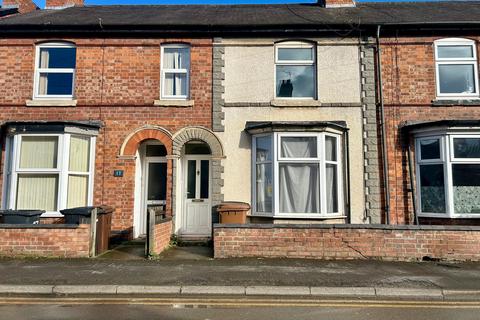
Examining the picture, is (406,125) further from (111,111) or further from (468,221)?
(111,111)

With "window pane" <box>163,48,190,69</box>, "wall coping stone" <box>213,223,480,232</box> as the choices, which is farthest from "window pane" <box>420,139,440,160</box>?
"window pane" <box>163,48,190,69</box>

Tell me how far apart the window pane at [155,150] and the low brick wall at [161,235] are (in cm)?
234

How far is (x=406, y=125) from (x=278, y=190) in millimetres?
4032

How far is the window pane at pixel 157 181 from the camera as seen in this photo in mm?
11422

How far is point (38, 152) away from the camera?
10.3 metres

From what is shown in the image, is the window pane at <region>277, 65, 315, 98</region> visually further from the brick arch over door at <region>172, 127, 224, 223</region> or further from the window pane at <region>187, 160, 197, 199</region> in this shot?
the window pane at <region>187, 160, 197, 199</region>

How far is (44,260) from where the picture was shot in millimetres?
8047

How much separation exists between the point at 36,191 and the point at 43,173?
53 cm

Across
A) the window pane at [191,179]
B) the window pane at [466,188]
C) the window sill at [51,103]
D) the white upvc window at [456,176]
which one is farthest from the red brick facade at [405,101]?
the window sill at [51,103]

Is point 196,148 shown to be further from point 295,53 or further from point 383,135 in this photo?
point 383,135

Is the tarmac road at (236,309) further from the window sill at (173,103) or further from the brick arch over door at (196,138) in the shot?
the window sill at (173,103)

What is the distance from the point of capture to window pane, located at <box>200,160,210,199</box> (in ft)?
36.9

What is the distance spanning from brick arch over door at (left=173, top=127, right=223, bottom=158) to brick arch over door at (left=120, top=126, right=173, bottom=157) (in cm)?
19

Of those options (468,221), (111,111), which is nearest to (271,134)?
(111,111)
